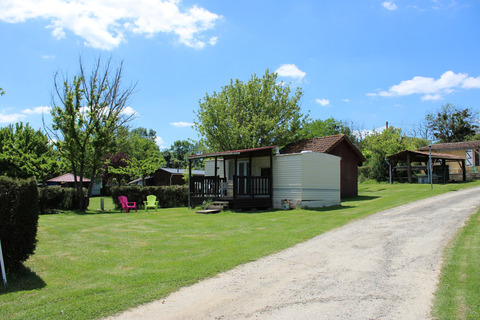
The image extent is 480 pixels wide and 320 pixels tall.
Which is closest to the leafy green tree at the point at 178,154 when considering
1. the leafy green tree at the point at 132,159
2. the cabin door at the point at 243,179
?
the leafy green tree at the point at 132,159

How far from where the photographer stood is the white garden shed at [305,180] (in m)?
17.0

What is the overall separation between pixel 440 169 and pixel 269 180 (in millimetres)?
19669

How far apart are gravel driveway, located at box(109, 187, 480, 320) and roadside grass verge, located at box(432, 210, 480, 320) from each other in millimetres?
145

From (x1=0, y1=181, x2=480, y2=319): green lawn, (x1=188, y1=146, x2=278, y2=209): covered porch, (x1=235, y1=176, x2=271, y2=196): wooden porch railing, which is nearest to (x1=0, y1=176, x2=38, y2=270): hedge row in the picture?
(x1=0, y1=181, x2=480, y2=319): green lawn

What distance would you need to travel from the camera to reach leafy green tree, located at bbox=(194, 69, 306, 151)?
27516 millimetres

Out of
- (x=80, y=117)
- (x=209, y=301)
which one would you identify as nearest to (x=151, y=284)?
(x=209, y=301)

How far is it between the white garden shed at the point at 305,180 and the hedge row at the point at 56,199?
37.0ft

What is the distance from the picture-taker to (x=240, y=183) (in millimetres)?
17297

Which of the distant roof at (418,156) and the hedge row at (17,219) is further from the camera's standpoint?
the distant roof at (418,156)

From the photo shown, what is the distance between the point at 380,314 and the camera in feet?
13.2

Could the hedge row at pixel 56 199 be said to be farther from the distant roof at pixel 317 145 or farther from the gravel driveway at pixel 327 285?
the gravel driveway at pixel 327 285

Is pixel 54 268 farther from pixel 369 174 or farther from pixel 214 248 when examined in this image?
pixel 369 174

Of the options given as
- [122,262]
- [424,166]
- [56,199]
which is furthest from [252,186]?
[424,166]

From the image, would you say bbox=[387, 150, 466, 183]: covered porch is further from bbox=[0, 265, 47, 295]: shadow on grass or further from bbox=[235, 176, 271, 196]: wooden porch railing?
bbox=[0, 265, 47, 295]: shadow on grass
